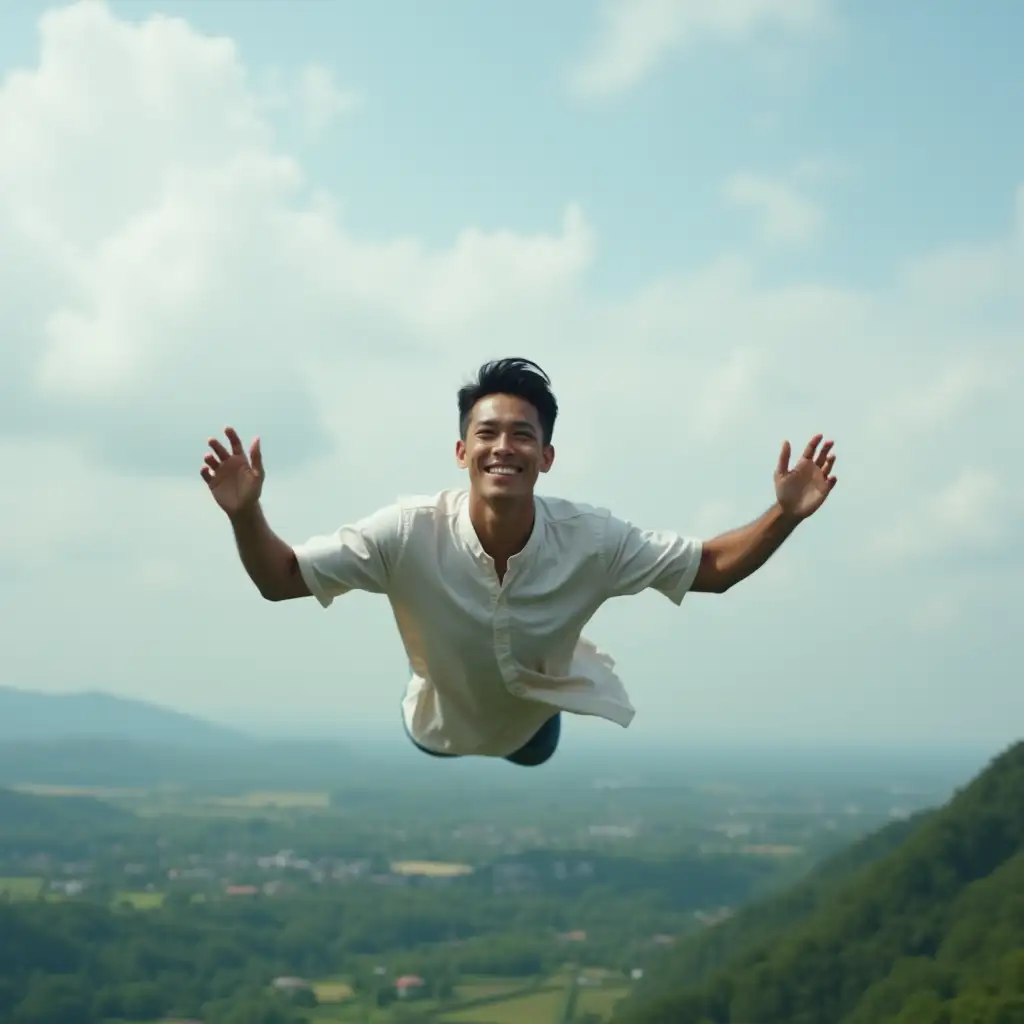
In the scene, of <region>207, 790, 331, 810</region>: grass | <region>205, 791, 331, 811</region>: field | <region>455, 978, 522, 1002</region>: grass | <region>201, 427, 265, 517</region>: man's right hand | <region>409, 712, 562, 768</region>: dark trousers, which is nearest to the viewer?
<region>201, 427, 265, 517</region>: man's right hand

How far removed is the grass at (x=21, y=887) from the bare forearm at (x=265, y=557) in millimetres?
66832

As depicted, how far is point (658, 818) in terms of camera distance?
115 meters

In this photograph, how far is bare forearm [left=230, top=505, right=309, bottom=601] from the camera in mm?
3881

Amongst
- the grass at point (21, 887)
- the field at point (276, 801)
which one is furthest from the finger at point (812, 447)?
the field at point (276, 801)

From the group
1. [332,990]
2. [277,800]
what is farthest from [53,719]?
[332,990]

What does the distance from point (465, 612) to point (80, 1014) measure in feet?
176

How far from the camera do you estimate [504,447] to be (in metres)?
3.99

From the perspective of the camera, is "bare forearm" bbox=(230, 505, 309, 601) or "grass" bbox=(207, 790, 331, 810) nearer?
"bare forearm" bbox=(230, 505, 309, 601)

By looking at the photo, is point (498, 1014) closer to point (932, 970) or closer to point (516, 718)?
point (932, 970)

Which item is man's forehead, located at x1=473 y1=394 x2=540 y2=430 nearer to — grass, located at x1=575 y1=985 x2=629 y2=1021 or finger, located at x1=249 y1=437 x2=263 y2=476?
finger, located at x1=249 y1=437 x2=263 y2=476

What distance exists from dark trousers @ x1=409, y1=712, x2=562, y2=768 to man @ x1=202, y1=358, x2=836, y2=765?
79cm

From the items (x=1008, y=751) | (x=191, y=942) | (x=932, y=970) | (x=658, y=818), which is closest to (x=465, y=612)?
(x=932, y=970)

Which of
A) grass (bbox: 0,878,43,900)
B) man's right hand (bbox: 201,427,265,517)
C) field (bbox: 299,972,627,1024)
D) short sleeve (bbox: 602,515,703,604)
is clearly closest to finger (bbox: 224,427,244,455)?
man's right hand (bbox: 201,427,265,517)

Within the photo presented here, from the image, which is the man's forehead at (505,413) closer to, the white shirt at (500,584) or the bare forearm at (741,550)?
the white shirt at (500,584)
